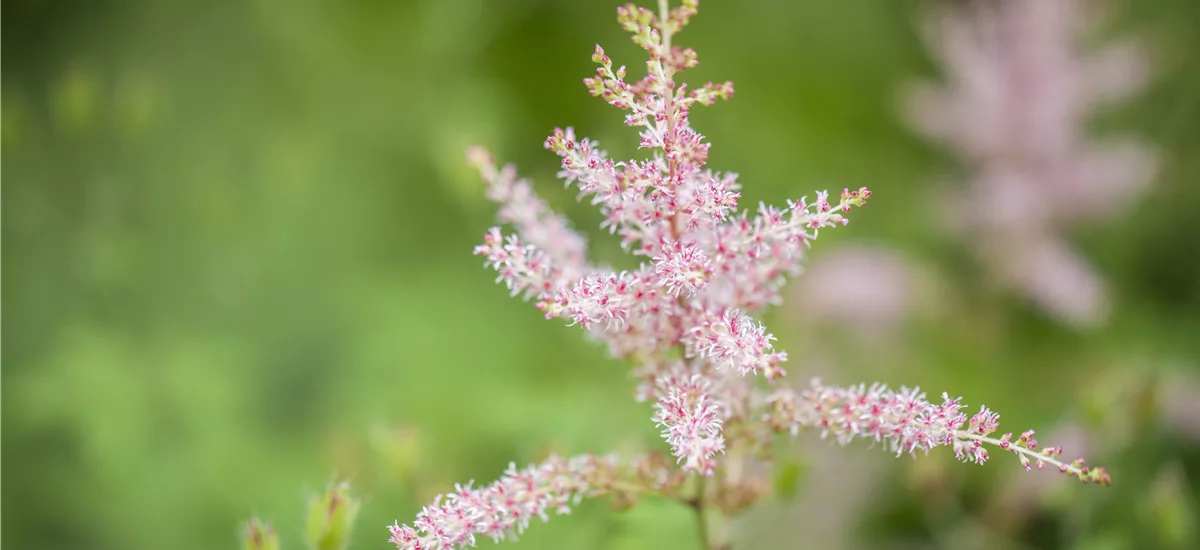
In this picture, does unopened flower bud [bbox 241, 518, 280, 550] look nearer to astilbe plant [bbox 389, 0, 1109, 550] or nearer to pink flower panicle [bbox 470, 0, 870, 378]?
astilbe plant [bbox 389, 0, 1109, 550]

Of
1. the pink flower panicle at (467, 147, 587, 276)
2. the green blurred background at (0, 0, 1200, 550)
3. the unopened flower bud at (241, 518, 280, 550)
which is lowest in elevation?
the unopened flower bud at (241, 518, 280, 550)

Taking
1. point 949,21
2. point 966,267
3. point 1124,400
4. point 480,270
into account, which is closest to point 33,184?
point 480,270

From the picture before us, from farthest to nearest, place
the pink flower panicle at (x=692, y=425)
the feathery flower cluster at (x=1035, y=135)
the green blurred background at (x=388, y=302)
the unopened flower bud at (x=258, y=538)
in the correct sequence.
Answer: the feathery flower cluster at (x=1035, y=135) < the green blurred background at (x=388, y=302) < the unopened flower bud at (x=258, y=538) < the pink flower panicle at (x=692, y=425)

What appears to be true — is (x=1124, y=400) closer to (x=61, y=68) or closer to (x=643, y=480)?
(x=643, y=480)

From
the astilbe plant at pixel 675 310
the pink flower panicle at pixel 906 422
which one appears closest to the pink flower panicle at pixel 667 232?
the astilbe plant at pixel 675 310

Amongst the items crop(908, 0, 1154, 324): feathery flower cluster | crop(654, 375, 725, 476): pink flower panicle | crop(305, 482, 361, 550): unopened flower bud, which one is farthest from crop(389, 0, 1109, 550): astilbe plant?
crop(908, 0, 1154, 324): feathery flower cluster

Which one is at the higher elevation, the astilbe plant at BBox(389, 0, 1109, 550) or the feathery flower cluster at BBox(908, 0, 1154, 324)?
the feathery flower cluster at BBox(908, 0, 1154, 324)

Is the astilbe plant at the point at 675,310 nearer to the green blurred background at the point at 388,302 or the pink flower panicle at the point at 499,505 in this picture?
the pink flower panicle at the point at 499,505
